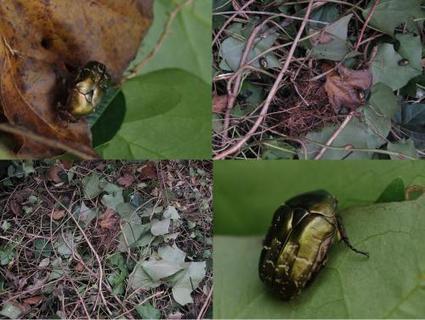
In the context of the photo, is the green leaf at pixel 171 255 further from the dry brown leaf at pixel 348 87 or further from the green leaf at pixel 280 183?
the dry brown leaf at pixel 348 87

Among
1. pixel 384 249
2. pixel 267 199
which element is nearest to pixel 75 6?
pixel 267 199

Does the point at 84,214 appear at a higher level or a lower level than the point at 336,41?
lower

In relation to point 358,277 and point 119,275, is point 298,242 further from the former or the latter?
point 119,275

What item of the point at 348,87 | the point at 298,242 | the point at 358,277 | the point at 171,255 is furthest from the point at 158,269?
the point at 348,87

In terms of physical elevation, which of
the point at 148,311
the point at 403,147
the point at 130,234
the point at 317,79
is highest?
the point at 317,79

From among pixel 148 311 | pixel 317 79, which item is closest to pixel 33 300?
pixel 148 311

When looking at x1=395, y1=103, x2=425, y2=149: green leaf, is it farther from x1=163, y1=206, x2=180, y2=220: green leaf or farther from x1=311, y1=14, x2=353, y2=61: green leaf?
x1=163, y1=206, x2=180, y2=220: green leaf
